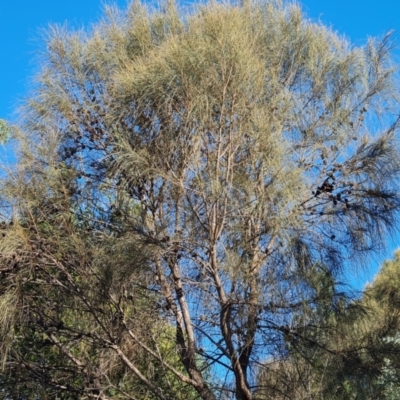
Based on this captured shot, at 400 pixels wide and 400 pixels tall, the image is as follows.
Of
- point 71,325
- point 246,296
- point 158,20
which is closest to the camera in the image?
point 246,296

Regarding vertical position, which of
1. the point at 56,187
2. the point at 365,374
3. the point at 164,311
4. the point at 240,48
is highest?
the point at 240,48

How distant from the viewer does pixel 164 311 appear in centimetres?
368

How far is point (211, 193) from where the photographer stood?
3.31 metres

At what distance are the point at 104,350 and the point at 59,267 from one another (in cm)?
48

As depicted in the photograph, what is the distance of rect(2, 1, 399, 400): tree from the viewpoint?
3.34 metres

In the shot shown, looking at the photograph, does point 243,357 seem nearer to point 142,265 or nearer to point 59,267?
point 142,265

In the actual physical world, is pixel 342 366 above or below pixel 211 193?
below

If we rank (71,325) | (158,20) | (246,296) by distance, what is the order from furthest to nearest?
(158,20)
(71,325)
(246,296)

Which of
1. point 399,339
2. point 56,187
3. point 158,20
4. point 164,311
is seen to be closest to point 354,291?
point 399,339

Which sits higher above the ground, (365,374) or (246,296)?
(246,296)

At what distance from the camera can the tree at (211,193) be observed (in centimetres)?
334

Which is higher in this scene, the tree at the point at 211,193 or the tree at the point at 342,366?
the tree at the point at 211,193

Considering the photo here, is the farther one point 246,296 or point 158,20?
point 158,20

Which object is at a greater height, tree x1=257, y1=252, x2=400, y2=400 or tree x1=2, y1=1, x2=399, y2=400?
tree x1=2, y1=1, x2=399, y2=400
